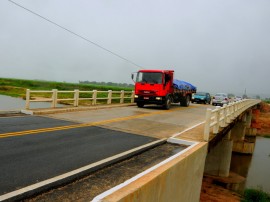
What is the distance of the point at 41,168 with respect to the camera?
5.93 metres

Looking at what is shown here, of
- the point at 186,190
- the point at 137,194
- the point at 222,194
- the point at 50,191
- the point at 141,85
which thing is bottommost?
the point at 222,194

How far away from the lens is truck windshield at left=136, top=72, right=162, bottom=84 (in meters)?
21.3

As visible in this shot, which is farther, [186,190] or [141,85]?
[141,85]

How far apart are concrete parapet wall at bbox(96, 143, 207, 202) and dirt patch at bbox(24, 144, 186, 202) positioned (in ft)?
2.57

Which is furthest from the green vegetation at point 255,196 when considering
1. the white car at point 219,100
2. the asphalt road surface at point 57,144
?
the white car at point 219,100

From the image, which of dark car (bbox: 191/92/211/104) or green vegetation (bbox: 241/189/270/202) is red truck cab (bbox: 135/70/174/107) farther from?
dark car (bbox: 191/92/211/104)

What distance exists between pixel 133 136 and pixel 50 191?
5.42 m

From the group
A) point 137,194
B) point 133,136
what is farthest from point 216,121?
point 137,194

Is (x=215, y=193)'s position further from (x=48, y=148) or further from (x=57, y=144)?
(x=48, y=148)

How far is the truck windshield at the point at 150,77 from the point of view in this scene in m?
21.3

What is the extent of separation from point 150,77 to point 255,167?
14.5 m

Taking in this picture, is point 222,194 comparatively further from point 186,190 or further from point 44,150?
point 44,150

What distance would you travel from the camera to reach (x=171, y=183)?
5.79m

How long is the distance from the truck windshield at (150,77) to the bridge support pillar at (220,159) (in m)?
6.31
